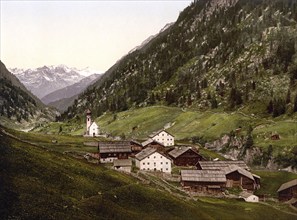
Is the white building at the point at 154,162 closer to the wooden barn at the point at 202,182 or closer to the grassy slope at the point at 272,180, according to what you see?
the wooden barn at the point at 202,182

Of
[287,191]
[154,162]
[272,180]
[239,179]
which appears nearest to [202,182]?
[239,179]

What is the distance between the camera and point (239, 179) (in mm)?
115250

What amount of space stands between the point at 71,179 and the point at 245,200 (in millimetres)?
48125

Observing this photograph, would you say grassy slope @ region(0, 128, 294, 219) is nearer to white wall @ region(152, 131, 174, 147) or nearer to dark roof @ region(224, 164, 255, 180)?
dark roof @ region(224, 164, 255, 180)

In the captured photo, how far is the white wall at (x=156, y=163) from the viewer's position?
120 m

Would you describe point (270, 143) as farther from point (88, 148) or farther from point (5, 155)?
point (5, 155)

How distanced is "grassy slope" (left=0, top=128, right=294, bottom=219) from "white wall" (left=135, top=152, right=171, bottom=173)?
31.0 metres

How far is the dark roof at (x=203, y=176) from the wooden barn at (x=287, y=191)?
14.7m

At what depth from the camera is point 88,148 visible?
462ft

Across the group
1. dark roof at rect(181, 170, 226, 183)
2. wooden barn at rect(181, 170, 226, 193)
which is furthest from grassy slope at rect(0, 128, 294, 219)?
dark roof at rect(181, 170, 226, 183)

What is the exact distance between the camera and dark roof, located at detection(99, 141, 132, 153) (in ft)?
425

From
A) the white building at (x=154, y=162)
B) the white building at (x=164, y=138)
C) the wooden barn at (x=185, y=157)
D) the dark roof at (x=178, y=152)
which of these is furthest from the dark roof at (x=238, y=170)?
the white building at (x=164, y=138)

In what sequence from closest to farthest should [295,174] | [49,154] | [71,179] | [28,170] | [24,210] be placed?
[24,210], [28,170], [71,179], [49,154], [295,174]

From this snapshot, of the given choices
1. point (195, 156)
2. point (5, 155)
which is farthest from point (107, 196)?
point (195, 156)
